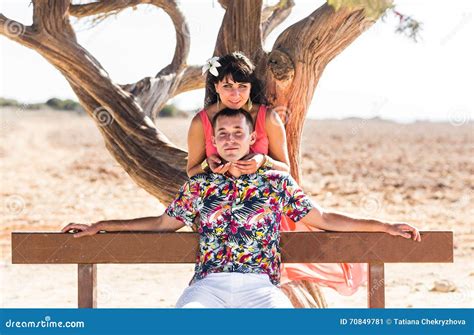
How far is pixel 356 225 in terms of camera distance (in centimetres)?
305

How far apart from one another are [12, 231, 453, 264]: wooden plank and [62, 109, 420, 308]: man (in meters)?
0.06

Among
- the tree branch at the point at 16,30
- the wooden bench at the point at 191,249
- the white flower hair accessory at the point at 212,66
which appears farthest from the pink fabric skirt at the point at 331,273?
the tree branch at the point at 16,30

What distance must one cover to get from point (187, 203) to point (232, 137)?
0.31 meters

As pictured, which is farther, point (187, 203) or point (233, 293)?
point (187, 203)

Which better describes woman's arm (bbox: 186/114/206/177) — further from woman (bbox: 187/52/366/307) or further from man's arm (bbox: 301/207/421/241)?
man's arm (bbox: 301/207/421/241)

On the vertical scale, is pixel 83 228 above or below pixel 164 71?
below

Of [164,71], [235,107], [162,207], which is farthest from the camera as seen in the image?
[162,207]

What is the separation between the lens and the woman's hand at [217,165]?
296cm

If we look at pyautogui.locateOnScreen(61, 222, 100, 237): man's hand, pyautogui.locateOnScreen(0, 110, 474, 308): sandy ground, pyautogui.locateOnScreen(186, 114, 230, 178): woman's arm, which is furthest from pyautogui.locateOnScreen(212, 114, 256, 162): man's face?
pyautogui.locateOnScreen(0, 110, 474, 308): sandy ground

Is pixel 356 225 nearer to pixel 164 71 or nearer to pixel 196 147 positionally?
pixel 196 147

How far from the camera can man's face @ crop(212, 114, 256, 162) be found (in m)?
2.96

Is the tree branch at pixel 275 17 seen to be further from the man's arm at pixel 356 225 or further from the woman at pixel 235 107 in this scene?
the man's arm at pixel 356 225
